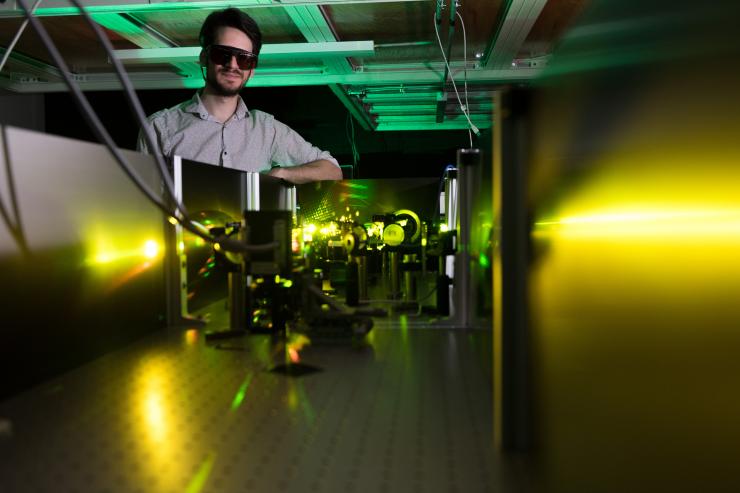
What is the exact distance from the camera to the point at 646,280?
0.65 metres

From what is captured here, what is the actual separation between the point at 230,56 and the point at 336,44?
51cm

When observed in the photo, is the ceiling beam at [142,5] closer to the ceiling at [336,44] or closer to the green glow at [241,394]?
the ceiling at [336,44]

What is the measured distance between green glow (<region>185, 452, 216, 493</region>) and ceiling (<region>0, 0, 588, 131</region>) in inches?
72.9

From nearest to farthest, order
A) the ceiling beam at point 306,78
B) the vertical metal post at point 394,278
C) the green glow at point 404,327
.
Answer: the green glow at point 404,327, the vertical metal post at point 394,278, the ceiling beam at point 306,78

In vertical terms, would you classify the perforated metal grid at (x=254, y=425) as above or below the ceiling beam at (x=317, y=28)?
below

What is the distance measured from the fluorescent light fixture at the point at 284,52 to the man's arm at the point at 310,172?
478 millimetres

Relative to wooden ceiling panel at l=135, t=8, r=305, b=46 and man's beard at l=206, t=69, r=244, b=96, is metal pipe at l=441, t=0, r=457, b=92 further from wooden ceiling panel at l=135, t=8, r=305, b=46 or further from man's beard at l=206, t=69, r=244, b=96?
man's beard at l=206, t=69, r=244, b=96

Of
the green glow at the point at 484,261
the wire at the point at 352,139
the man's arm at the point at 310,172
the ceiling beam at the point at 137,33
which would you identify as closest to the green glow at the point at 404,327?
the green glow at the point at 484,261

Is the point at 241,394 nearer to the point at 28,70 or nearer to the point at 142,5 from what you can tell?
the point at 142,5

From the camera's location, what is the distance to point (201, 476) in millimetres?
626

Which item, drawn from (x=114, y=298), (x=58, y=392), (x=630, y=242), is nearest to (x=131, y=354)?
(x=114, y=298)

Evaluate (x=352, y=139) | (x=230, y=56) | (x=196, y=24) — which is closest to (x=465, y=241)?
(x=230, y=56)

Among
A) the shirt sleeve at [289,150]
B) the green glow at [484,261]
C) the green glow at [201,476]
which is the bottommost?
the green glow at [201,476]

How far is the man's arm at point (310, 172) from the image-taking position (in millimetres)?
2418
